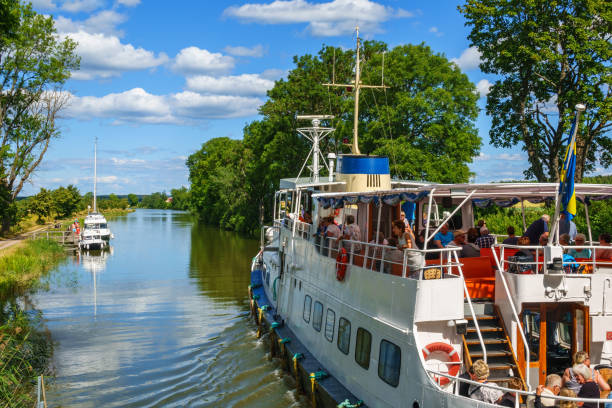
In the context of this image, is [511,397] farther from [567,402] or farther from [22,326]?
[22,326]

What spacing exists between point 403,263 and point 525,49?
21.8m

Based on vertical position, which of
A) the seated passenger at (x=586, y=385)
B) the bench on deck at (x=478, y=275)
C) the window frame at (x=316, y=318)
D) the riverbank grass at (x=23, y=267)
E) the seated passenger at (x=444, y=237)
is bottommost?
the riverbank grass at (x=23, y=267)

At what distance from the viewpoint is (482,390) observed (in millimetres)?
9430

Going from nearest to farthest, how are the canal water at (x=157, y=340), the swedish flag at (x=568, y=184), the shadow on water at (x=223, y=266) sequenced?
the swedish flag at (x=568, y=184)
the canal water at (x=157, y=340)
the shadow on water at (x=223, y=266)

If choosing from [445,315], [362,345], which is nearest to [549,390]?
[445,315]

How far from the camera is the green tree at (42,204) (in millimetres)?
76875

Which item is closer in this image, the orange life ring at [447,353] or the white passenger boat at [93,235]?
the orange life ring at [447,353]

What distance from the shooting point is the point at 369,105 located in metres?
41.3

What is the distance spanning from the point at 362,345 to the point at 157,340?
12979 mm

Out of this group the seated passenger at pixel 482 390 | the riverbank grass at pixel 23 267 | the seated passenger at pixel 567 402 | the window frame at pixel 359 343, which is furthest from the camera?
the riverbank grass at pixel 23 267

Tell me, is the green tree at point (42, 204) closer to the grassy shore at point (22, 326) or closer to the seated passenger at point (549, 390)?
the grassy shore at point (22, 326)

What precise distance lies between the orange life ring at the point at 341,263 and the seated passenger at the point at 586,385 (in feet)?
18.7

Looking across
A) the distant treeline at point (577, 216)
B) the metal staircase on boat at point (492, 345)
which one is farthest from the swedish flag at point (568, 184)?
the distant treeline at point (577, 216)

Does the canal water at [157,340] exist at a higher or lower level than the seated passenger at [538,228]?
lower
